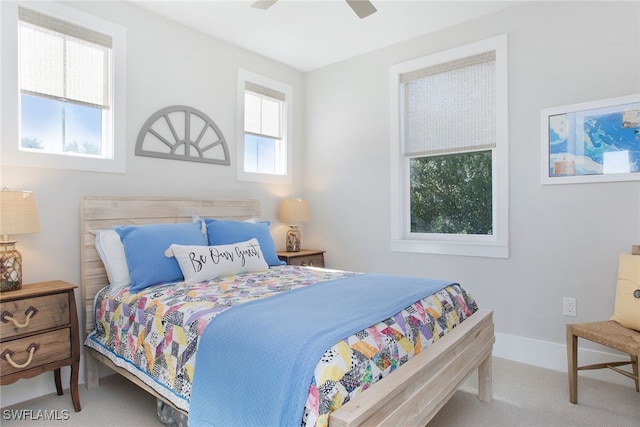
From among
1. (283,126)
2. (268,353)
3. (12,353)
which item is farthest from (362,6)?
(12,353)

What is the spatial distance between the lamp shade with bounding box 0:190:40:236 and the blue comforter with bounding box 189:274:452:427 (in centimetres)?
134

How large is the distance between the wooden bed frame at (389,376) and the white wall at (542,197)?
2.75 ft

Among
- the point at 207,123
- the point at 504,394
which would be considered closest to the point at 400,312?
the point at 504,394

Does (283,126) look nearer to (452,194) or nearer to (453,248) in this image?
(452,194)

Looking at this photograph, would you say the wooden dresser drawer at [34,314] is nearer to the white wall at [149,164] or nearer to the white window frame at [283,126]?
the white wall at [149,164]

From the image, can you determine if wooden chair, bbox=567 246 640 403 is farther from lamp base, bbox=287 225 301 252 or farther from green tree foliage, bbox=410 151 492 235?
lamp base, bbox=287 225 301 252

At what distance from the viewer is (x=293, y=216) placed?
3.99 m

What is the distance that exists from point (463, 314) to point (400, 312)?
67 cm

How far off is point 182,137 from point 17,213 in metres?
1.41

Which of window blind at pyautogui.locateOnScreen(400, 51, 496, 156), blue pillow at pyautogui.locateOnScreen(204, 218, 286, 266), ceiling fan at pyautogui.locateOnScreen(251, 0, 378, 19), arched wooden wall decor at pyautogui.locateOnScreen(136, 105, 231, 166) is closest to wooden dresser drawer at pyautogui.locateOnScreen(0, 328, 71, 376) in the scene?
blue pillow at pyautogui.locateOnScreen(204, 218, 286, 266)

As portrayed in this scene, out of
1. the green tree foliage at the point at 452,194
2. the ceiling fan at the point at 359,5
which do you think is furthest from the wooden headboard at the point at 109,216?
the green tree foliage at the point at 452,194

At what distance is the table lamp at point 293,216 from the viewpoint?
13.1 ft

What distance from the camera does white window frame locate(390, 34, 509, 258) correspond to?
121 inches

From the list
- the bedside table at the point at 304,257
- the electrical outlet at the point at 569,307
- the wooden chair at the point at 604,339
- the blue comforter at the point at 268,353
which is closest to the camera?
the blue comforter at the point at 268,353
